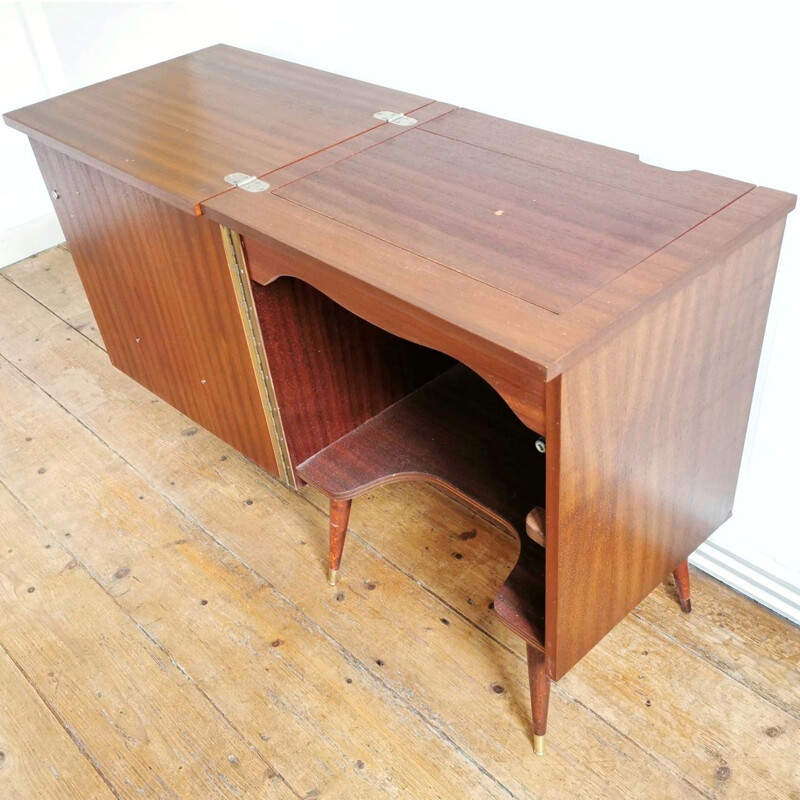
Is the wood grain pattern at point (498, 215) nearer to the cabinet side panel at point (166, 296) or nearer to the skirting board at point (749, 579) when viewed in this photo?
the cabinet side panel at point (166, 296)

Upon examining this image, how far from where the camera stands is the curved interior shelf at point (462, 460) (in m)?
1.38

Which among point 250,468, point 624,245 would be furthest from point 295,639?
point 624,245

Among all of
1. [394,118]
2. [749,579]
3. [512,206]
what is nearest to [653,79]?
[512,206]

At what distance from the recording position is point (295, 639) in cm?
168

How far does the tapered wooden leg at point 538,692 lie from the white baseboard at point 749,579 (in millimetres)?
504

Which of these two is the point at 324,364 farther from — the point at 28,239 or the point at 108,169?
the point at 28,239

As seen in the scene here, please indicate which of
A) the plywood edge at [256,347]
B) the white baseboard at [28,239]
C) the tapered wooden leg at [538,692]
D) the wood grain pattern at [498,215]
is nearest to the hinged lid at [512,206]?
the wood grain pattern at [498,215]

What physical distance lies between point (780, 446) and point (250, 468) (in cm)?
112

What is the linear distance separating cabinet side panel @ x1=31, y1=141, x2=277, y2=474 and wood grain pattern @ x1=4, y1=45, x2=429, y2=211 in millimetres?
55

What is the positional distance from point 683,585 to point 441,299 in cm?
84

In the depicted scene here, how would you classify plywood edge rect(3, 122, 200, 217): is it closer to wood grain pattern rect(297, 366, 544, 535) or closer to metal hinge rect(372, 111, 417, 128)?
metal hinge rect(372, 111, 417, 128)

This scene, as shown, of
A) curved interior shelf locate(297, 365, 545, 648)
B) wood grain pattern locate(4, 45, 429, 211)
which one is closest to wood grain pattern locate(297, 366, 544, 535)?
curved interior shelf locate(297, 365, 545, 648)

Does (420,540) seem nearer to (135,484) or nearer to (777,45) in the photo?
(135,484)

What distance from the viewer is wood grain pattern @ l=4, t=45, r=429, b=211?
1.49m
